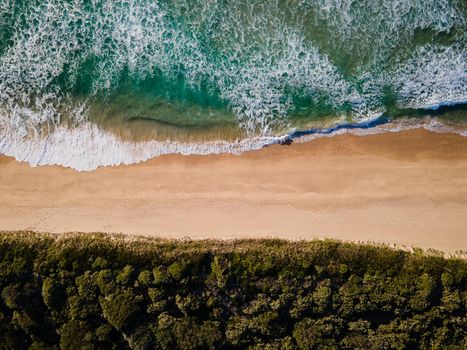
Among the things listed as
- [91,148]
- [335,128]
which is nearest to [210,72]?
[335,128]

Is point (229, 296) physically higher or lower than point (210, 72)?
lower

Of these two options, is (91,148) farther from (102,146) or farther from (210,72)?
(210,72)

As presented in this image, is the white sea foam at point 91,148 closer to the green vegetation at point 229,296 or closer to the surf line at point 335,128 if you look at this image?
the surf line at point 335,128

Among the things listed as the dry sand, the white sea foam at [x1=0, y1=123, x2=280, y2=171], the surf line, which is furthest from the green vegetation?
the surf line

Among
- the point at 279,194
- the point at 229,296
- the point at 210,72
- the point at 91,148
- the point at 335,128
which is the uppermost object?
the point at 210,72

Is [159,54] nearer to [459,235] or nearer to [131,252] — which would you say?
[131,252]

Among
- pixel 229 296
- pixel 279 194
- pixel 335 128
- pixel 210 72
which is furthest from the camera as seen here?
pixel 210 72

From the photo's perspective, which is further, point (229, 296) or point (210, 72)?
point (210, 72)
